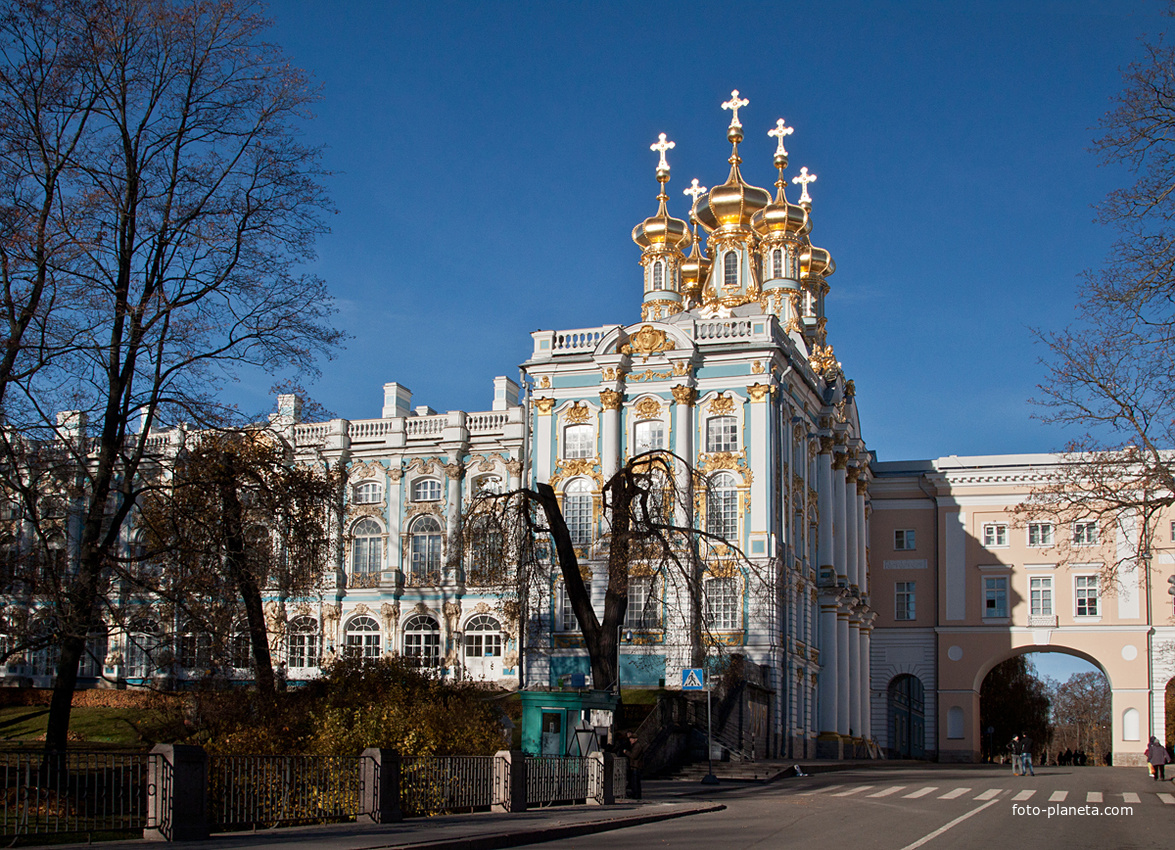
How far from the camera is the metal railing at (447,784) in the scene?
64.3ft

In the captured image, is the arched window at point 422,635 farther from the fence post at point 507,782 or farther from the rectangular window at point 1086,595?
the fence post at point 507,782

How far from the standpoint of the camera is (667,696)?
38062mm

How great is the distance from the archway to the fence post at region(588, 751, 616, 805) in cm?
4260

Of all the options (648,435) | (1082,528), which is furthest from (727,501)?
(1082,528)

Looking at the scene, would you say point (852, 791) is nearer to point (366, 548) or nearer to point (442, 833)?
point (442, 833)

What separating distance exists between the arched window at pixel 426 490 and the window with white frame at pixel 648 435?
13616mm

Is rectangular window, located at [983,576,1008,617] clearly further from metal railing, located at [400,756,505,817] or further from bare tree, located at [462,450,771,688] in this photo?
metal railing, located at [400,756,505,817]

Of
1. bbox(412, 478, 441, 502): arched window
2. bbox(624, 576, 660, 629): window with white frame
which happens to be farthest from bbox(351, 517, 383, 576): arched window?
bbox(624, 576, 660, 629): window with white frame

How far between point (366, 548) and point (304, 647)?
203 inches

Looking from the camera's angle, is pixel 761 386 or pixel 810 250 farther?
pixel 810 250

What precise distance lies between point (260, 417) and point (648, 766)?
16.9m

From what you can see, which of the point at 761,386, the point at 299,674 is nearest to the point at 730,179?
the point at 761,386

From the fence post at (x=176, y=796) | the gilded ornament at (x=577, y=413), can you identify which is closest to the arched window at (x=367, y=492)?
the gilded ornament at (x=577, y=413)

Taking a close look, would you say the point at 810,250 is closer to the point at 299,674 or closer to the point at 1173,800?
the point at 299,674
